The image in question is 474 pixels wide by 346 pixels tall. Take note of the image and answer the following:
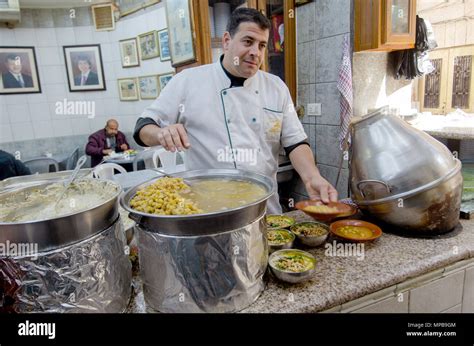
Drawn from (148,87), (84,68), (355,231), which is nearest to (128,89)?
(148,87)

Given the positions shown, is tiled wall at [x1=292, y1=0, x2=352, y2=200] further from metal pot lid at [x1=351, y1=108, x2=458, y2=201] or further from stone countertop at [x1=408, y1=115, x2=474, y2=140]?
metal pot lid at [x1=351, y1=108, x2=458, y2=201]

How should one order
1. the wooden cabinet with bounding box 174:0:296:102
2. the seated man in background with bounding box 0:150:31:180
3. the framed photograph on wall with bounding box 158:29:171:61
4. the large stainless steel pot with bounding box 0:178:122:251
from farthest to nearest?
the framed photograph on wall with bounding box 158:29:171:61 < the seated man in background with bounding box 0:150:31:180 < the wooden cabinet with bounding box 174:0:296:102 < the large stainless steel pot with bounding box 0:178:122:251

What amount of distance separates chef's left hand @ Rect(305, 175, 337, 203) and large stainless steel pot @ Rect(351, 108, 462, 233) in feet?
0.42

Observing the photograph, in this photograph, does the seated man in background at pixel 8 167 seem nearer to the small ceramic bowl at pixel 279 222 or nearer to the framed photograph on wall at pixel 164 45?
the framed photograph on wall at pixel 164 45

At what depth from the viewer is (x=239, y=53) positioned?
177cm

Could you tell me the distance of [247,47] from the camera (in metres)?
1.74

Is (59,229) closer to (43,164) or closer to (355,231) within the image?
(355,231)

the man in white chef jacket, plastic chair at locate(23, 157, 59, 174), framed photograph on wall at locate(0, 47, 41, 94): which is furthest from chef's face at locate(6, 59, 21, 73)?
the man in white chef jacket

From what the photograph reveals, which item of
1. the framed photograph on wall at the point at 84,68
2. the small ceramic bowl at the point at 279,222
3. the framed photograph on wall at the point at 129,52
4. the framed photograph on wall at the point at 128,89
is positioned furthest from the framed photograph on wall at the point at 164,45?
the small ceramic bowl at the point at 279,222

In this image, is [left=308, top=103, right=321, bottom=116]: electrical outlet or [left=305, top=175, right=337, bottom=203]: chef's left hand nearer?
[left=305, top=175, right=337, bottom=203]: chef's left hand

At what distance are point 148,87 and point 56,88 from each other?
6.86 feet

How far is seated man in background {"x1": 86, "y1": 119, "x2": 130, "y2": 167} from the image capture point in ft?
19.7

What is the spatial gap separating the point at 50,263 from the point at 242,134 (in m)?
1.23
